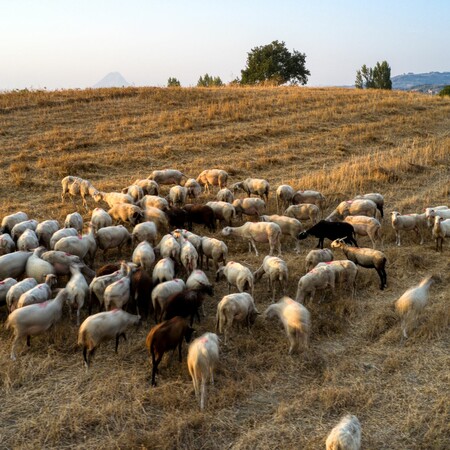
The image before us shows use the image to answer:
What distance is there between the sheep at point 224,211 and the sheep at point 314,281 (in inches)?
149

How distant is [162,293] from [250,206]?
4989mm

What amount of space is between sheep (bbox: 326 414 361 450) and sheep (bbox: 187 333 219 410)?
1632 millimetres

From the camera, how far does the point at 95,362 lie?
22.2ft

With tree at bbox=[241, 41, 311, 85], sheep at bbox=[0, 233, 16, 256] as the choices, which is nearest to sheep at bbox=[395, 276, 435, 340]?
sheep at bbox=[0, 233, 16, 256]

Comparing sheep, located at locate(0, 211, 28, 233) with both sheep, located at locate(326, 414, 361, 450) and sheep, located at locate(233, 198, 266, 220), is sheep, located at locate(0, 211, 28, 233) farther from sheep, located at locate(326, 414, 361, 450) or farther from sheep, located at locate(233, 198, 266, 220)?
sheep, located at locate(326, 414, 361, 450)

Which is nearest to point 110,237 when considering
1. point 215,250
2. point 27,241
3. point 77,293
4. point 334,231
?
point 27,241

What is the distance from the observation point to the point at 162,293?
25.3ft

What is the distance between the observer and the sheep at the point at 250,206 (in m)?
12.2

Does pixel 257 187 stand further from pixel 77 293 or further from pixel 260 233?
pixel 77 293

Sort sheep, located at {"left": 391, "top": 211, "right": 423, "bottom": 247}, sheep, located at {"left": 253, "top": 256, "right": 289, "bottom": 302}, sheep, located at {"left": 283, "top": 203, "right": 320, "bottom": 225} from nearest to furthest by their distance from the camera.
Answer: sheep, located at {"left": 253, "top": 256, "right": 289, "bottom": 302}
sheep, located at {"left": 391, "top": 211, "right": 423, "bottom": 247}
sheep, located at {"left": 283, "top": 203, "right": 320, "bottom": 225}

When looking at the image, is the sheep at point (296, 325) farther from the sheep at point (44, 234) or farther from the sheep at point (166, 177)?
the sheep at point (166, 177)

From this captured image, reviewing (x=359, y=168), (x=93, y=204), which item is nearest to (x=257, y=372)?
(x=93, y=204)

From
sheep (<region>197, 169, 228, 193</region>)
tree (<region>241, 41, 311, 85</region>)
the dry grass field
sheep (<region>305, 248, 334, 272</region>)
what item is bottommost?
the dry grass field

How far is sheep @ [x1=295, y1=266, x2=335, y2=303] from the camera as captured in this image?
829 centimetres
